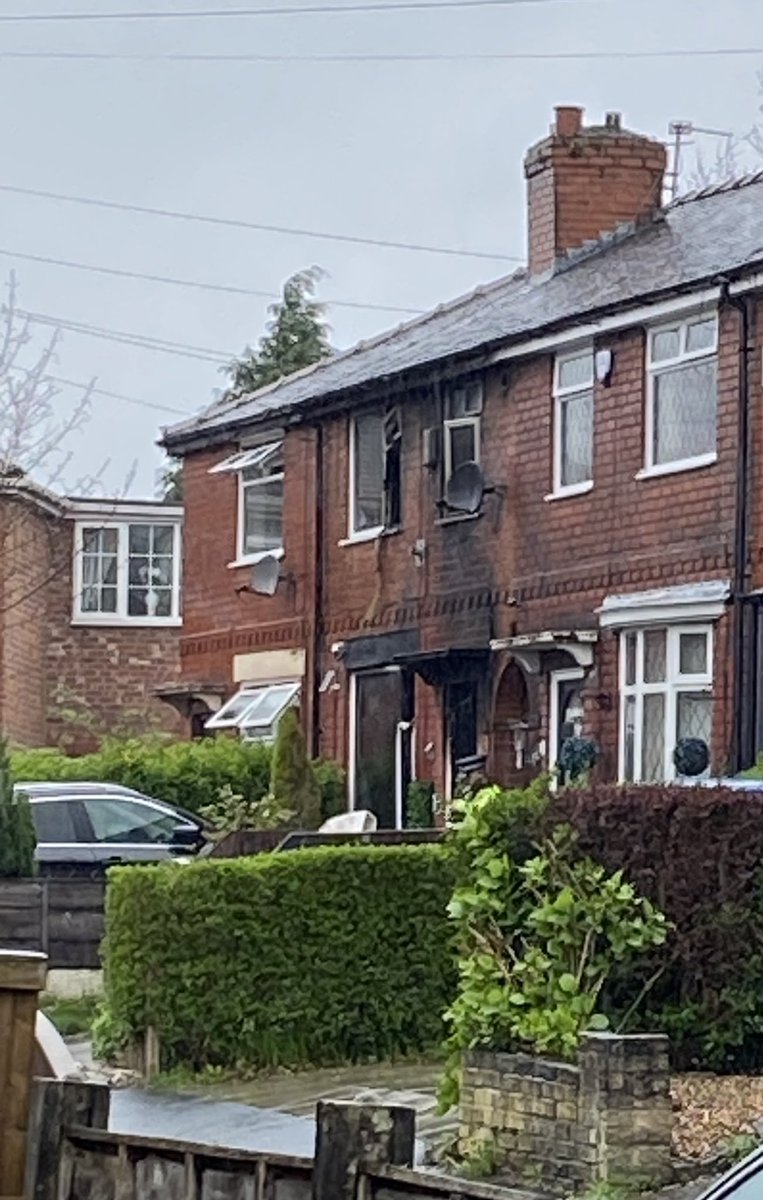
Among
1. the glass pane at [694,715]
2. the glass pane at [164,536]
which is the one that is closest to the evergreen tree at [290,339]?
the glass pane at [164,536]

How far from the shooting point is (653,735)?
1120 inches

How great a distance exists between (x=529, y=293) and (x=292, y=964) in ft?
48.3

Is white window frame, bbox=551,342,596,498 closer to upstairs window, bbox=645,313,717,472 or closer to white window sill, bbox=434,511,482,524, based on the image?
upstairs window, bbox=645,313,717,472

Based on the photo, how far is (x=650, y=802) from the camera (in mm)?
15633

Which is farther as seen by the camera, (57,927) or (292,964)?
(57,927)

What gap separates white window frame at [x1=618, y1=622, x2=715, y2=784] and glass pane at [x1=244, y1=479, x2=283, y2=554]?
8.87 metres

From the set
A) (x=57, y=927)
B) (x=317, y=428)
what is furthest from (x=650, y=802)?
(x=317, y=428)

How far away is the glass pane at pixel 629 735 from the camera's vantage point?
2855cm

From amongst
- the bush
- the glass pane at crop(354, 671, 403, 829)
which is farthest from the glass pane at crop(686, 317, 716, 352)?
the bush

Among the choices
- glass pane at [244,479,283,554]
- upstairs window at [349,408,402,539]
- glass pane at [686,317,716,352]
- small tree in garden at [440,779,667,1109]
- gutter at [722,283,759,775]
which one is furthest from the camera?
glass pane at [244,479,283,554]

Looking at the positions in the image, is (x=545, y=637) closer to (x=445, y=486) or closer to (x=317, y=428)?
(x=445, y=486)

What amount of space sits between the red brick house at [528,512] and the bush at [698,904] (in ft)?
35.7

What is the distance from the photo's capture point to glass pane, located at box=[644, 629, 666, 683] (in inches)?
1118

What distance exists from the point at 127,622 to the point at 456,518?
18.9m
